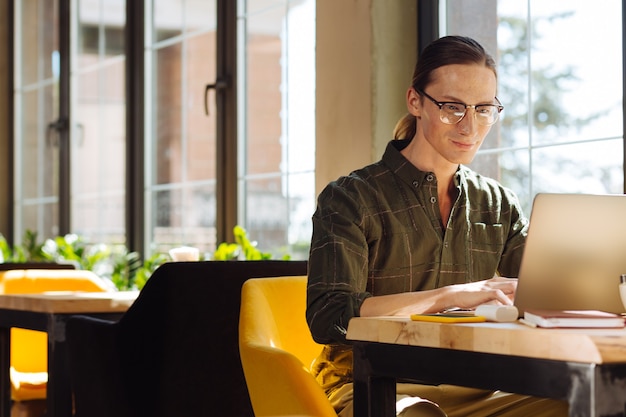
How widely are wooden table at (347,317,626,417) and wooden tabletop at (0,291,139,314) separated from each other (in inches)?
64.0

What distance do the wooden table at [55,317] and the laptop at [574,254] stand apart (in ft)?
6.22

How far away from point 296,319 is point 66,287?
208 cm

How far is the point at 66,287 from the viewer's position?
4.27 meters

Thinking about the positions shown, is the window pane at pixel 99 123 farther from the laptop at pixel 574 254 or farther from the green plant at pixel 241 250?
the laptop at pixel 574 254

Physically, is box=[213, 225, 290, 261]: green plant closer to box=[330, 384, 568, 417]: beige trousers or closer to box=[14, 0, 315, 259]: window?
box=[14, 0, 315, 259]: window

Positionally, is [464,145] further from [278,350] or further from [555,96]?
[555,96]

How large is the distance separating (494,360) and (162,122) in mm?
4443

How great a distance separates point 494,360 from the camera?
153cm

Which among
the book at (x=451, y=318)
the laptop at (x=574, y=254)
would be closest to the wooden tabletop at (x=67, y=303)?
the book at (x=451, y=318)

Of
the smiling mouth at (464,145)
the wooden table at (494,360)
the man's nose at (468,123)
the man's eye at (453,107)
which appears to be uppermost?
the man's eye at (453,107)

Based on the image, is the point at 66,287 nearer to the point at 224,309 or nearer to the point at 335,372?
the point at 224,309

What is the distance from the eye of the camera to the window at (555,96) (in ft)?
9.82

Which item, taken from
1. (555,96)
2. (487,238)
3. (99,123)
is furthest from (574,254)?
(99,123)

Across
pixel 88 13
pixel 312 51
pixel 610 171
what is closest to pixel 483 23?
pixel 610 171
